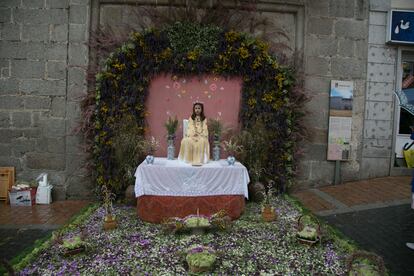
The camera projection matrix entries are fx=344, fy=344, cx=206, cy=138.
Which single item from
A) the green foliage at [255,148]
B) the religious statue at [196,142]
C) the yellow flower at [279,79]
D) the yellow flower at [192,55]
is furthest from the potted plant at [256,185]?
the yellow flower at [192,55]

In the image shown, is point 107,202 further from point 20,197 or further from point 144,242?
point 20,197

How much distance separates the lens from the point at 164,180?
5430mm

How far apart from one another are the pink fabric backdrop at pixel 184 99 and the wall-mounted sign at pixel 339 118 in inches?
81.9

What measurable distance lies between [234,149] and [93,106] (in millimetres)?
2854

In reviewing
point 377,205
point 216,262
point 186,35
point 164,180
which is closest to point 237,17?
point 186,35

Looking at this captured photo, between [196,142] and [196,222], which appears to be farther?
[196,142]

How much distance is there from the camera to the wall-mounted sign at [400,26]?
24.7 ft

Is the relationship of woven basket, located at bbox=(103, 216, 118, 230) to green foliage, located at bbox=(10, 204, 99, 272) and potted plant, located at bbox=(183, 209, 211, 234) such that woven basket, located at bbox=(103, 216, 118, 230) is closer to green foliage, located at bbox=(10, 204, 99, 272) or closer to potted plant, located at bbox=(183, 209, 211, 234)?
green foliage, located at bbox=(10, 204, 99, 272)

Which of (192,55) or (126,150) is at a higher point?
(192,55)

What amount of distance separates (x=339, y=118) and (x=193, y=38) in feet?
11.6

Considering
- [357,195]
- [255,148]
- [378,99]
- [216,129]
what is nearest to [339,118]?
[378,99]

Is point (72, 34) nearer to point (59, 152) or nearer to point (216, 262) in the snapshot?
point (59, 152)

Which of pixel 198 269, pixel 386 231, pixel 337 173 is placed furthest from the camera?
pixel 337 173

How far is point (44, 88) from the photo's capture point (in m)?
6.91
